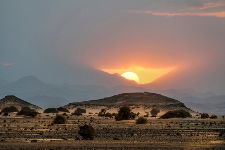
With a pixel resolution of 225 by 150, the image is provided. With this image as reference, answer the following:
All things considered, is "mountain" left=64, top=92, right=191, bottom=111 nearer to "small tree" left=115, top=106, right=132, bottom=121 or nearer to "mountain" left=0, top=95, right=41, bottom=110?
"mountain" left=0, top=95, right=41, bottom=110

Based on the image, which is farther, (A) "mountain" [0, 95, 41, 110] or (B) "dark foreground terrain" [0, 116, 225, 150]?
(A) "mountain" [0, 95, 41, 110]

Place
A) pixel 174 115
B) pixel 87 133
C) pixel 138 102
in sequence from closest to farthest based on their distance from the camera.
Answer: pixel 87 133
pixel 174 115
pixel 138 102

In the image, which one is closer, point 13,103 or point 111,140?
point 111,140

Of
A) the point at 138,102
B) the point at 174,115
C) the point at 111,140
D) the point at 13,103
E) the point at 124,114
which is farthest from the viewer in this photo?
the point at 138,102

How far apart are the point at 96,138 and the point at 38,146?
793cm

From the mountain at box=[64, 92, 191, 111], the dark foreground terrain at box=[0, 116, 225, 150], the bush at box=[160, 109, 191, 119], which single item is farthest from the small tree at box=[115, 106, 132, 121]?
the mountain at box=[64, 92, 191, 111]

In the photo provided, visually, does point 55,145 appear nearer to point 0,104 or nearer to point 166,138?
point 166,138

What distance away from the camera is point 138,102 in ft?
538

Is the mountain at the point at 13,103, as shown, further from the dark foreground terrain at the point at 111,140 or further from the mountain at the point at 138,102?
the dark foreground terrain at the point at 111,140

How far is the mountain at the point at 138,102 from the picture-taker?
498ft

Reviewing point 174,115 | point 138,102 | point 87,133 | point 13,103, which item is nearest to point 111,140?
point 87,133

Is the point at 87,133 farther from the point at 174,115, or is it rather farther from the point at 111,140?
the point at 174,115

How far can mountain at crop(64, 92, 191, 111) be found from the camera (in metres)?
152

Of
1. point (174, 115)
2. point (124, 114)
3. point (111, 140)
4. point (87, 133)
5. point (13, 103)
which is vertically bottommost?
point (111, 140)
